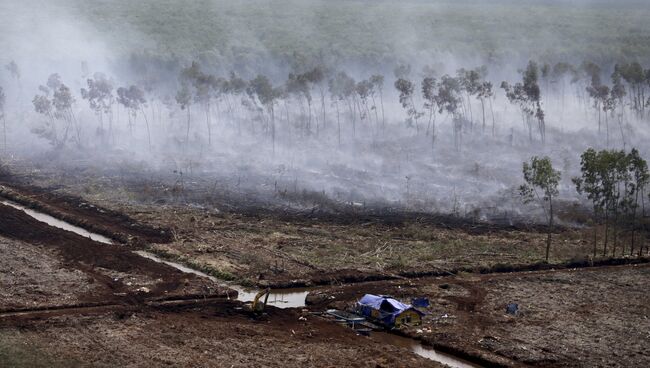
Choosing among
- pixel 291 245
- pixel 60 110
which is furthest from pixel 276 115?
pixel 291 245

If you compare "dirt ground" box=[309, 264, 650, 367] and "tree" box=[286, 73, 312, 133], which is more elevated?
"tree" box=[286, 73, 312, 133]

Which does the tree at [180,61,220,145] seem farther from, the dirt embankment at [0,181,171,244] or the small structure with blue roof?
the small structure with blue roof

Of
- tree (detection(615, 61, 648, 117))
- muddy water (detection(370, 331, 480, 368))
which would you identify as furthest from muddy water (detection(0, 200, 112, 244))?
tree (detection(615, 61, 648, 117))

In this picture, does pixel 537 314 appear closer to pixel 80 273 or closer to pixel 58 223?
pixel 80 273

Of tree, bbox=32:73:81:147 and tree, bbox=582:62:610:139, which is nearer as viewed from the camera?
tree, bbox=32:73:81:147

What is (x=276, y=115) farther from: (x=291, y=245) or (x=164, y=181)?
(x=291, y=245)

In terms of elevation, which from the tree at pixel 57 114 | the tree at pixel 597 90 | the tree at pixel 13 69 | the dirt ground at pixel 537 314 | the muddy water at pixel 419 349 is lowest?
the muddy water at pixel 419 349

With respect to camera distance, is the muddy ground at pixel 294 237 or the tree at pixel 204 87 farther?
the tree at pixel 204 87

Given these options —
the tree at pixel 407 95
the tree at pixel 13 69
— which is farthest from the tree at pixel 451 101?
the tree at pixel 13 69

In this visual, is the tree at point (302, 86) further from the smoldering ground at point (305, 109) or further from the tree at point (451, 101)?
the tree at point (451, 101)
